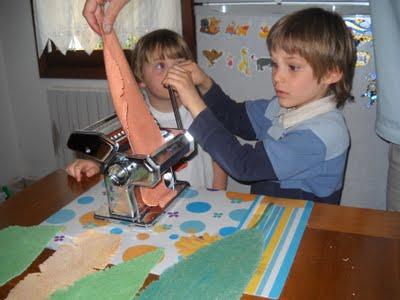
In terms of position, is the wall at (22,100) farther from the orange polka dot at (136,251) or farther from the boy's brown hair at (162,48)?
the orange polka dot at (136,251)

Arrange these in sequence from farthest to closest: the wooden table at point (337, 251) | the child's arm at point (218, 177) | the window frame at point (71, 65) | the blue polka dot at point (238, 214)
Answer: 1. the window frame at point (71, 65)
2. the child's arm at point (218, 177)
3. the blue polka dot at point (238, 214)
4. the wooden table at point (337, 251)

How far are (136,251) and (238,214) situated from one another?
232 mm

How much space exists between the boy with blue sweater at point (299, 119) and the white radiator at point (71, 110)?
1255mm

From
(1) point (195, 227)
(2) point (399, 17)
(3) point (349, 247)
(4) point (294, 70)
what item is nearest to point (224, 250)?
(1) point (195, 227)

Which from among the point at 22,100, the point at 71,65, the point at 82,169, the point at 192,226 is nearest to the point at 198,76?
the point at 82,169

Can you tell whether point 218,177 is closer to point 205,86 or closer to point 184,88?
point 205,86

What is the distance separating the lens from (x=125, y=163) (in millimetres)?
848

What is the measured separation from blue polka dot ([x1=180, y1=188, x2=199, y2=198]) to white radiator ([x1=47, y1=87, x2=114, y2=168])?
140 centimetres

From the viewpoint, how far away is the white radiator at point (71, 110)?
2379 mm

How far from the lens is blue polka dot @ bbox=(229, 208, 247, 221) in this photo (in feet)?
2.98

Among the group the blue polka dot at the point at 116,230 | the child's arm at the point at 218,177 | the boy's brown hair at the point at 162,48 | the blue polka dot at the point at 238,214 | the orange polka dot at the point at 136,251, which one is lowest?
the child's arm at the point at 218,177

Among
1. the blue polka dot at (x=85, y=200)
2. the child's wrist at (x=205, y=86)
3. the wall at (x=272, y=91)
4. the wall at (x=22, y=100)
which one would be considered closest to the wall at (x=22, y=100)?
the wall at (x=22, y=100)

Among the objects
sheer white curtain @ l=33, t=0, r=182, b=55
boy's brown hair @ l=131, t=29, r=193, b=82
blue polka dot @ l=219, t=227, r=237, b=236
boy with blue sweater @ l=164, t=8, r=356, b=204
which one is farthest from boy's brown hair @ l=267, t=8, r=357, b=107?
sheer white curtain @ l=33, t=0, r=182, b=55

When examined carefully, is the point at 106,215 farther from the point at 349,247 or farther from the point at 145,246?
the point at 349,247
